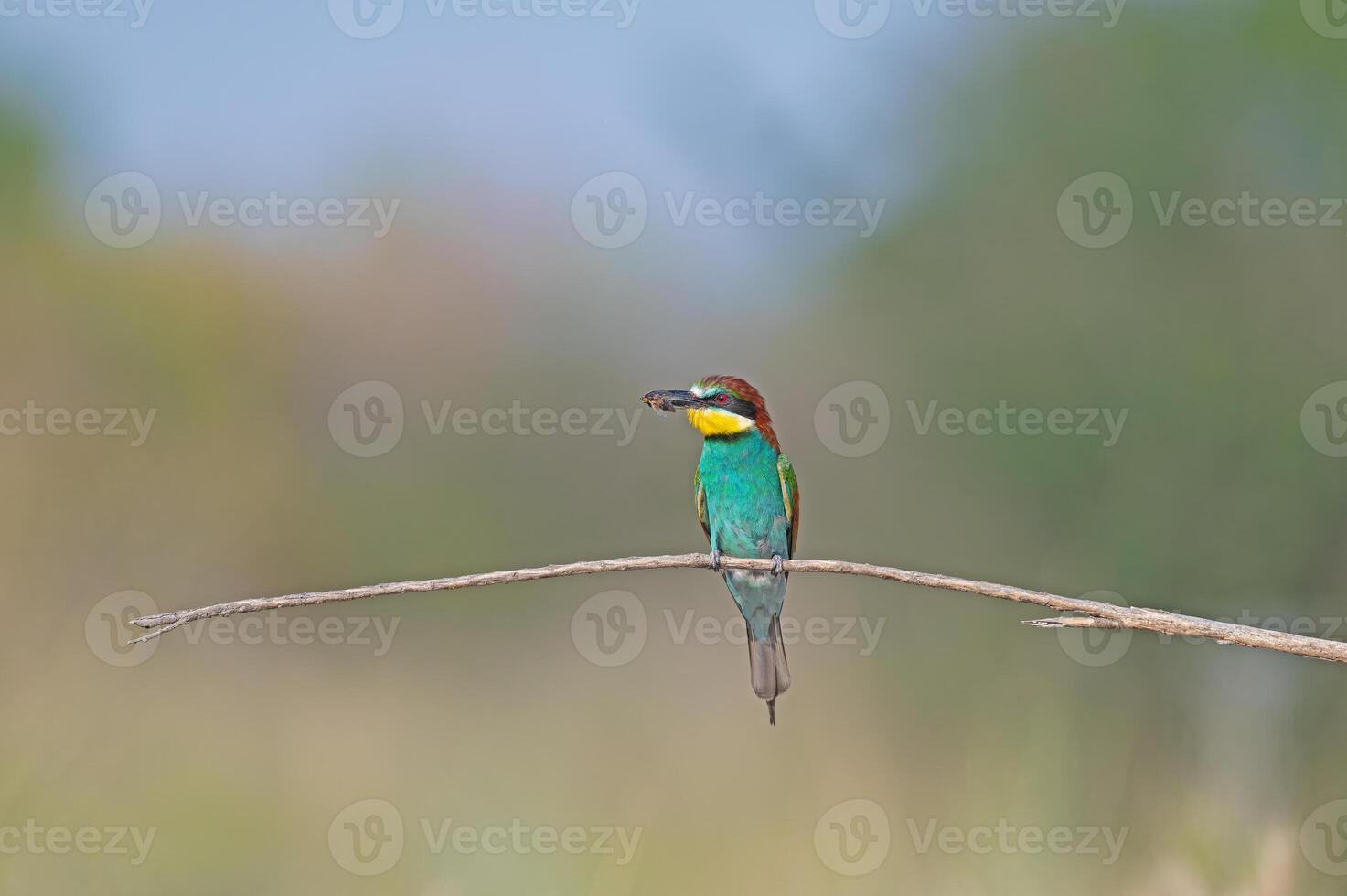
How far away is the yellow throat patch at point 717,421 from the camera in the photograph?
386 centimetres

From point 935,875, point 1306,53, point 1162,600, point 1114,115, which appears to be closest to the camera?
point 935,875

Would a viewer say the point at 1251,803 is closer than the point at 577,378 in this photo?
Yes

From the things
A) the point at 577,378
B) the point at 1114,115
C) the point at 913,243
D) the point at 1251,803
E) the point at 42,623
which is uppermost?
the point at 1114,115

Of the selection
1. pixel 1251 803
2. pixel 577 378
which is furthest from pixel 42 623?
pixel 1251 803

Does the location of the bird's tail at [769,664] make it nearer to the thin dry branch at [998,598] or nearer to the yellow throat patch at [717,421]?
the yellow throat patch at [717,421]

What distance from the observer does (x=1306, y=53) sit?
5.89 m

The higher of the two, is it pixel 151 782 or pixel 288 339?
pixel 288 339

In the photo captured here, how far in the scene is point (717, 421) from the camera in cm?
391

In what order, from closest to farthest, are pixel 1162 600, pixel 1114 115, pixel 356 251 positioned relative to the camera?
pixel 1162 600 < pixel 1114 115 < pixel 356 251

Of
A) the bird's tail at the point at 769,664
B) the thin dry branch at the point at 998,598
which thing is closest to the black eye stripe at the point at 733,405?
the bird's tail at the point at 769,664

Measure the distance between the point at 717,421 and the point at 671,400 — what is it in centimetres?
39

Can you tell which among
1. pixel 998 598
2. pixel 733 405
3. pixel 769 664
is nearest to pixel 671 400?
pixel 733 405

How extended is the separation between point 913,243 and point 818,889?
399 centimetres

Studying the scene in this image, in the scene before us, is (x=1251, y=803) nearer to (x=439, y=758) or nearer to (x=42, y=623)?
(x=439, y=758)
